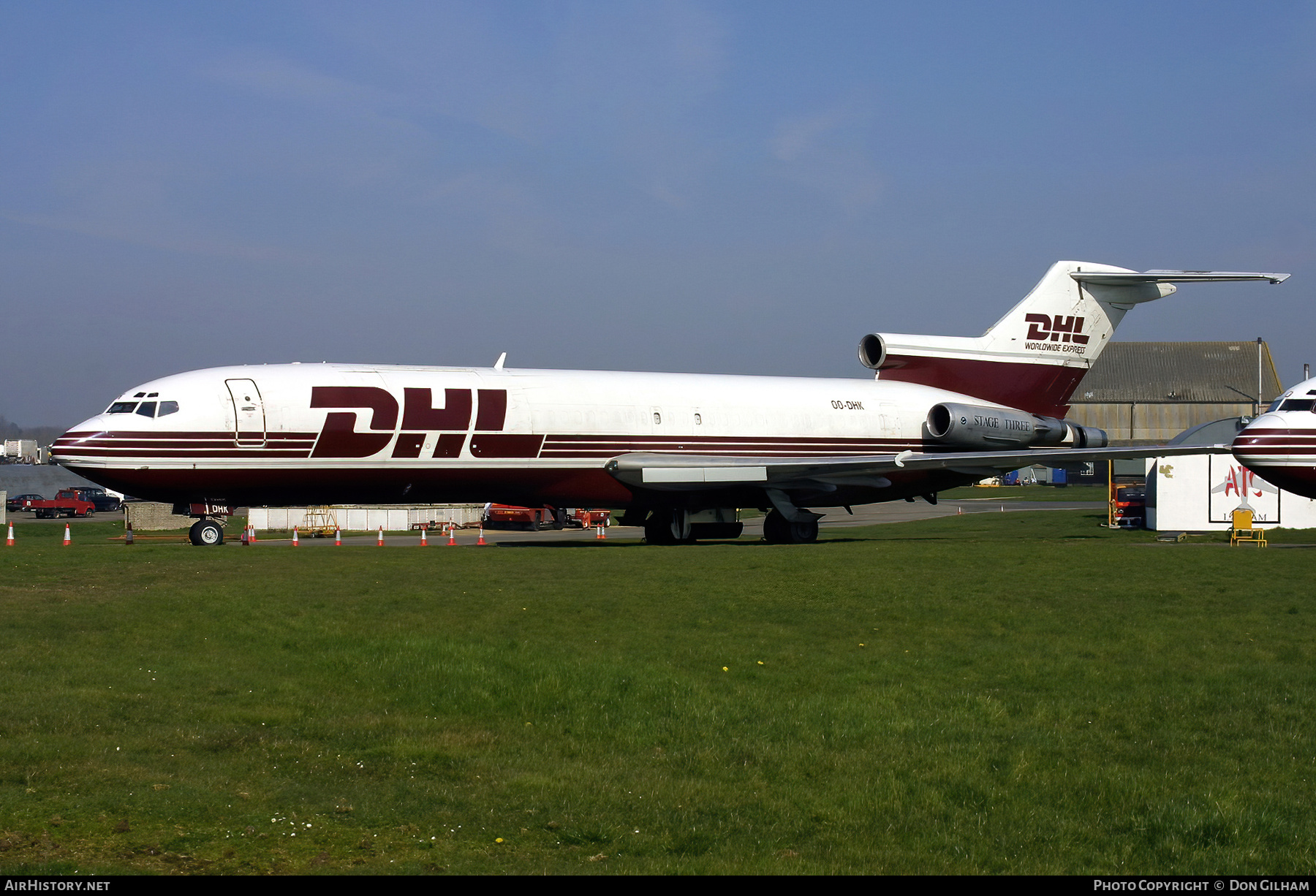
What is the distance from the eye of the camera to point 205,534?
91.4 feet

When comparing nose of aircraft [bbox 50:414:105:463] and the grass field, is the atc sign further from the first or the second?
nose of aircraft [bbox 50:414:105:463]

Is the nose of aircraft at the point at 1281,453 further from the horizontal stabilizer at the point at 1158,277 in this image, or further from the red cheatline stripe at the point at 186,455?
the red cheatline stripe at the point at 186,455

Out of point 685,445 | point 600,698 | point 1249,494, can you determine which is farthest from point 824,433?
point 600,698

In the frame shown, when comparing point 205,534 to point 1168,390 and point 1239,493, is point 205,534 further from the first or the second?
point 1168,390

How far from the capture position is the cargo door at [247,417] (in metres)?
25.8

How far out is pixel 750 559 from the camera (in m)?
22.7

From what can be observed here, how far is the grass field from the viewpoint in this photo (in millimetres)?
7152

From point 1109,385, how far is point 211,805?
Answer: 119m

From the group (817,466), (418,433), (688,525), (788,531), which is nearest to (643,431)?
(688,525)

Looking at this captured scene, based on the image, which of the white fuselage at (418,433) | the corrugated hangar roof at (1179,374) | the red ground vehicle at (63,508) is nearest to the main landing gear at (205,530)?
the white fuselage at (418,433)

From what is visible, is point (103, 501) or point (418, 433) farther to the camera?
point (103, 501)

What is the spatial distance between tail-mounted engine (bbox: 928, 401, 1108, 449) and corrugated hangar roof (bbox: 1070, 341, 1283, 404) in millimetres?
82652

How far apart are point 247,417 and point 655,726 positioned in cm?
1836

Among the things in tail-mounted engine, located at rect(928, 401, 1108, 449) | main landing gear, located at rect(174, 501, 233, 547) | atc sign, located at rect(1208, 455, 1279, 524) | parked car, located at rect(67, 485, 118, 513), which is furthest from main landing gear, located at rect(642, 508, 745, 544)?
parked car, located at rect(67, 485, 118, 513)
